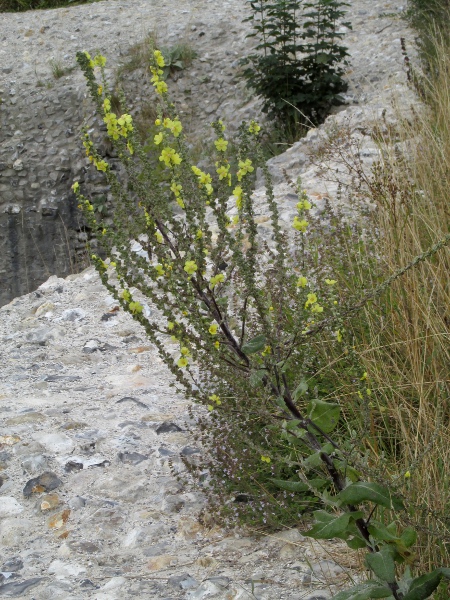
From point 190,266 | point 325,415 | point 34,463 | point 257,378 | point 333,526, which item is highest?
point 190,266

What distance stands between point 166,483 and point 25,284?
6613 millimetres

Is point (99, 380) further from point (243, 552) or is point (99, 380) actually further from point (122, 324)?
point (243, 552)

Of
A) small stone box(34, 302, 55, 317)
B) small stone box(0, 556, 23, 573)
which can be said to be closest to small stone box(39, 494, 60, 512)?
small stone box(0, 556, 23, 573)

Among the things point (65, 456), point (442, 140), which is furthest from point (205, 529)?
point (442, 140)

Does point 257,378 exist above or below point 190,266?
below

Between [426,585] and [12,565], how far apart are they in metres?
1.45

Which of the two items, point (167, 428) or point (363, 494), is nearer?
point (363, 494)

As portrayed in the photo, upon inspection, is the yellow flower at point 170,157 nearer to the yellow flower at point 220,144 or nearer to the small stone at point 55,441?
the yellow flower at point 220,144

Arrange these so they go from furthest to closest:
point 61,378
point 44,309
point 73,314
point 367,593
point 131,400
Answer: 1. point 44,309
2. point 73,314
3. point 61,378
4. point 131,400
5. point 367,593

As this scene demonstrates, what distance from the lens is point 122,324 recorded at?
4.64 m

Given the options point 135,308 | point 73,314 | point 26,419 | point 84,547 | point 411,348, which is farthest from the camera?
point 73,314

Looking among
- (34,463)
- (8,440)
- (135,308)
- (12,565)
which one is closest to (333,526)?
(135,308)

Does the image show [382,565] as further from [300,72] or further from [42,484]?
[300,72]

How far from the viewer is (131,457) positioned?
3135 mm
